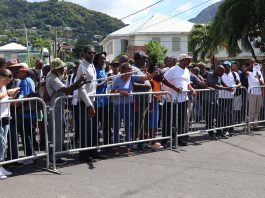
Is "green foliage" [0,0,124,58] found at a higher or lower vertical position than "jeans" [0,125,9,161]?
higher

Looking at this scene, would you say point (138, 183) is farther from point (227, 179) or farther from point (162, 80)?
point (162, 80)

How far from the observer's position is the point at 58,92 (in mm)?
7129

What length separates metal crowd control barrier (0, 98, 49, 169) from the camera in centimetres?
643

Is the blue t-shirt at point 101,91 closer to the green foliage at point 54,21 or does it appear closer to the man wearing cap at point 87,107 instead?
the man wearing cap at point 87,107

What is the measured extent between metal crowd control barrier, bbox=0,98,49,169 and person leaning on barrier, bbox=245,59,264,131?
18.8 ft

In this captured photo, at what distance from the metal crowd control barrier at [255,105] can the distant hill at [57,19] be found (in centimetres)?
7387

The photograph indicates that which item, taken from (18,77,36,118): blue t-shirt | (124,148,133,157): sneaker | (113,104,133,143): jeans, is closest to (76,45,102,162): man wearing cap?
(113,104,133,143): jeans

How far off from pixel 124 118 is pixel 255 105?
4454 mm

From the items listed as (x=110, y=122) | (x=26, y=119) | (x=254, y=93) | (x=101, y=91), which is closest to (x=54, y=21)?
(x=254, y=93)

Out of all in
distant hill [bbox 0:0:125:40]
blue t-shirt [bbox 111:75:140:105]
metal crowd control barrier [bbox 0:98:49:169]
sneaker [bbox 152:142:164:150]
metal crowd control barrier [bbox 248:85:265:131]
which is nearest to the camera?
metal crowd control barrier [bbox 0:98:49:169]

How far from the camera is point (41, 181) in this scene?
20.4 feet

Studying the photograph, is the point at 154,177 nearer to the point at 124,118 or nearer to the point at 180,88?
the point at 124,118

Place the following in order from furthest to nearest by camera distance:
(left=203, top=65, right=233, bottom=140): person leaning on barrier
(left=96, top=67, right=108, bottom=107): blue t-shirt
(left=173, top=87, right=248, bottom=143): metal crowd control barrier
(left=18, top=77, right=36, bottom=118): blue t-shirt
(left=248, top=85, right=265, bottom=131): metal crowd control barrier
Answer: (left=248, top=85, right=265, bottom=131): metal crowd control barrier → (left=203, top=65, right=233, bottom=140): person leaning on barrier → (left=173, top=87, right=248, bottom=143): metal crowd control barrier → (left=96, top=67, right=108, bottom=107): blue t-shirt → (left=18, top=77, right=36, bottom=118): blue t-shirt

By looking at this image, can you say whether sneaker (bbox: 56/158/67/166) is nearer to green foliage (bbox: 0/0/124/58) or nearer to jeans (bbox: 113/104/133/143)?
jeans (bbox: 113/104/133/143)
